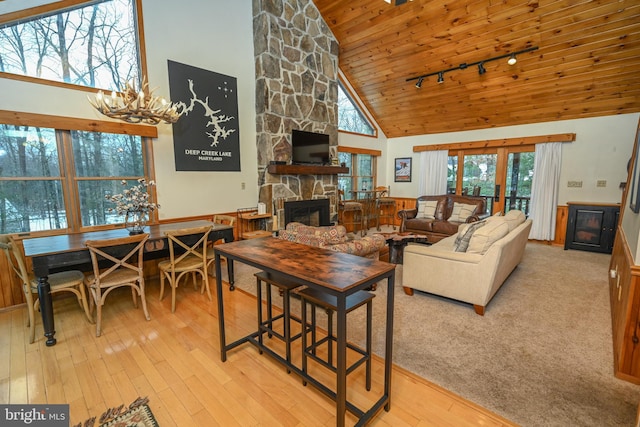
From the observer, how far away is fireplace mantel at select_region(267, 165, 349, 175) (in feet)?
16.1

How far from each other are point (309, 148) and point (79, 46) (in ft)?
11.4

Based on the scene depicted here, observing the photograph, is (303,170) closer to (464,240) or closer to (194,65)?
(194,65)

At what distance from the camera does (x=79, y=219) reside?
3453mm

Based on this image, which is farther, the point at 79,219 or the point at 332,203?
the point at 332,203

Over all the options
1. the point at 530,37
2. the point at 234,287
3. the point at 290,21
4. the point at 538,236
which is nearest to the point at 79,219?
the point at 234,287

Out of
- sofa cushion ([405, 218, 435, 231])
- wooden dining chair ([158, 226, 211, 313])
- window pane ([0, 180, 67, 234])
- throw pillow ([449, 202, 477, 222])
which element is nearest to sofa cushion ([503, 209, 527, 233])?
throw pillow ([449, 202, 477, 222])

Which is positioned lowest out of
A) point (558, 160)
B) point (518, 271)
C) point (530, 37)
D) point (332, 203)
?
point (518, 271)

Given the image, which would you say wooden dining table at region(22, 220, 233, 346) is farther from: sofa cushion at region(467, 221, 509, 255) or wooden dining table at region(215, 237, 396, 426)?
sofa cushion at region(467, 221, 509, 255)

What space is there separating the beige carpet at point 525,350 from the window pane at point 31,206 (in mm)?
2310

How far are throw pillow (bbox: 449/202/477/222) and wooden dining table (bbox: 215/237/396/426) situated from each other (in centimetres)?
459

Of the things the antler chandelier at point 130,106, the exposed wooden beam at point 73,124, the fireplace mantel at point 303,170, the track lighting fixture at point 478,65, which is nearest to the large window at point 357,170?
the fireplace mantel at point 303,170

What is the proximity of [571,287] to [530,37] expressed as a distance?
3698 millimetres

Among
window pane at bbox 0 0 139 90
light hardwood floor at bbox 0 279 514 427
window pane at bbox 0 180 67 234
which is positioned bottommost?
light hardwood floor at bbox 0 279 514 427

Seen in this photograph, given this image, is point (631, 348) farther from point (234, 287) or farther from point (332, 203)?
point (332, 203)
